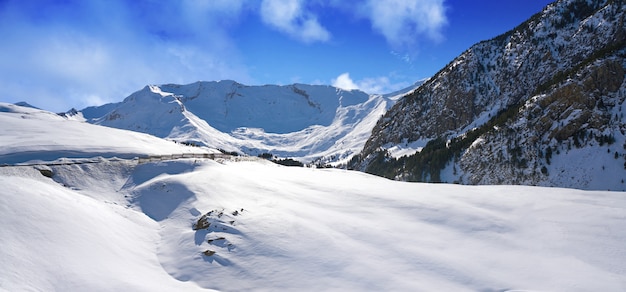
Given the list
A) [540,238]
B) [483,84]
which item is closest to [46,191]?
[540,238]

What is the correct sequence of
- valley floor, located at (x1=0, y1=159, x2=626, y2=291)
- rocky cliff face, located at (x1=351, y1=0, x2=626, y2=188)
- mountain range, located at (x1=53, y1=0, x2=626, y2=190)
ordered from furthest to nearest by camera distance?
1. rocky cliff face, located at (x1=351, y1=0, x2=626, y2=188)
2. mountain range, located at (x1=53, y1=0, x2=626, y2=190)
3. valley floor, located at (x1=0, y1=159, x2=626, y2=291)

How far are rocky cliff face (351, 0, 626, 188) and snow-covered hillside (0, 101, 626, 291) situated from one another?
202 feet

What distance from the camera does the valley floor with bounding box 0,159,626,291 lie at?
11.0 meters

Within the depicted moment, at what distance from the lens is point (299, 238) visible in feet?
48.2

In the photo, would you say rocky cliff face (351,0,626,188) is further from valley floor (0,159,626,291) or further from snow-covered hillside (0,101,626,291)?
valley floor (0,159,626,291)

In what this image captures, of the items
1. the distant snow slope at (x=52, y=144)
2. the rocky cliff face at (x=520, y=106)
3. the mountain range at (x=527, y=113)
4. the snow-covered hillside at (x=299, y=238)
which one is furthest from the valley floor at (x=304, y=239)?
the rocky cliff face at (x=520, y=106)

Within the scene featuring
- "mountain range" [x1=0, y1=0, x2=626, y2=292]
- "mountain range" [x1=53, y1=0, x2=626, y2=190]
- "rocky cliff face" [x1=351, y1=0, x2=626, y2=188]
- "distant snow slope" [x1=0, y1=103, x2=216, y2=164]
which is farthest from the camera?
"rocky cliff face" [x1=351, y1=0, x2=626, y2=188]

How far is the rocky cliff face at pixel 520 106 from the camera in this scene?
73.1 meters

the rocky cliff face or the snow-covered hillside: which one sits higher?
the rocky cliff face

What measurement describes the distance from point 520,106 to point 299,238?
90.4 m

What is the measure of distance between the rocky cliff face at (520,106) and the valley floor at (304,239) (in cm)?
6189

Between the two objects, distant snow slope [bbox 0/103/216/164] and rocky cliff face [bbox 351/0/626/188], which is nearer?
distant snow slope [bbox 0/103/216/164]

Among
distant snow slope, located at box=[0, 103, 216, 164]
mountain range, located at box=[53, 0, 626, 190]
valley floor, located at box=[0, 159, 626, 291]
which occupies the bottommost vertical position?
valley floor, located at box=[0, 159, 626, 291]

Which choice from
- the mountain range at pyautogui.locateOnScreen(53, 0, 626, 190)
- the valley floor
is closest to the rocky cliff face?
the mountain range at pyautogui.locateOnScreen(53, 0, 626, 190)
